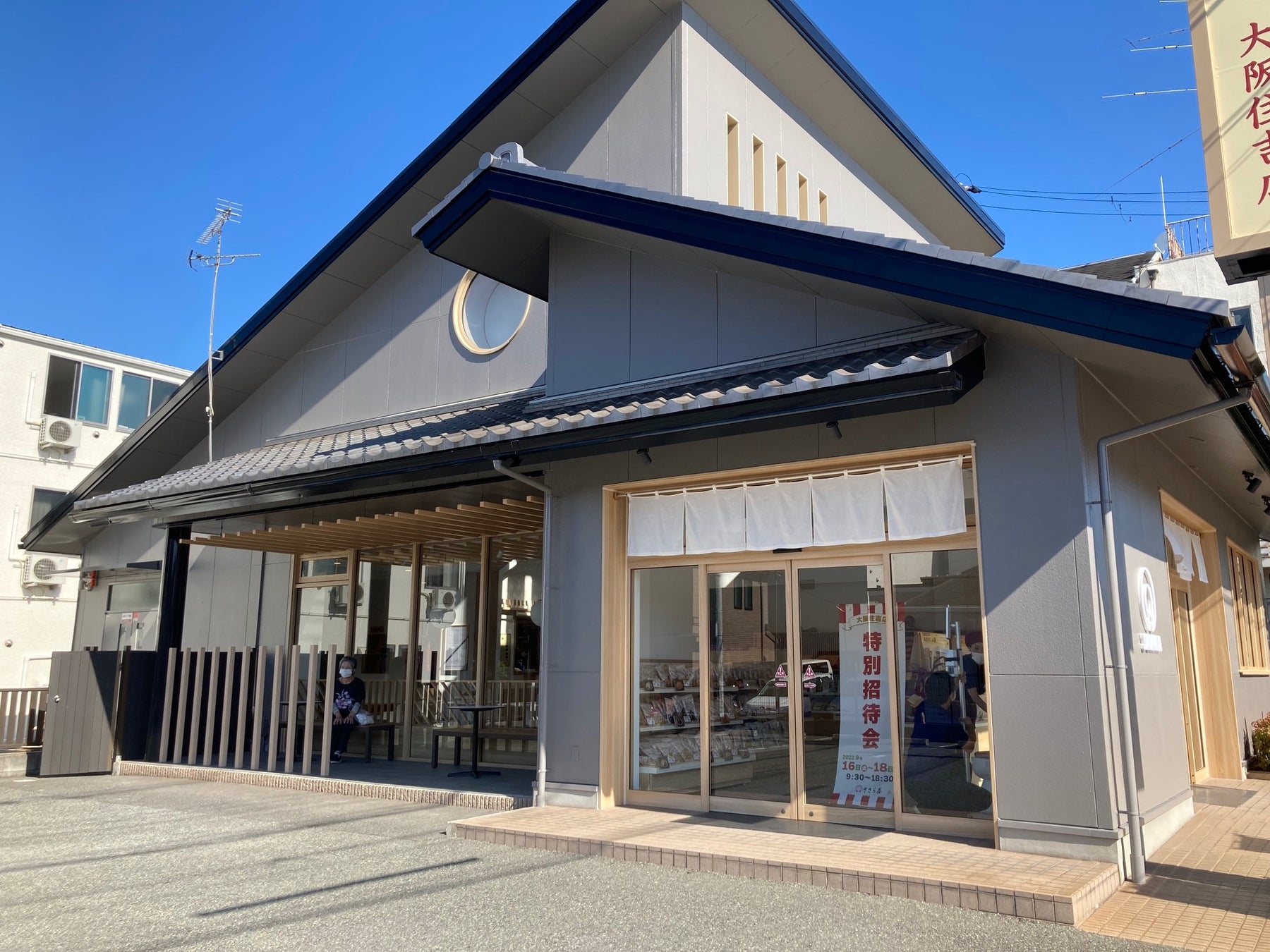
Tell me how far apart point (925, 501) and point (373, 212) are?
900 cm

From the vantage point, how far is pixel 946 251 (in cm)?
644

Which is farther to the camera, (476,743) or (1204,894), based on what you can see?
(476,743)

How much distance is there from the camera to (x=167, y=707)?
12.2 m

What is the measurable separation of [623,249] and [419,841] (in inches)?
220

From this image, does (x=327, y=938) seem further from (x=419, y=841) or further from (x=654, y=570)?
(x=654, y=570)

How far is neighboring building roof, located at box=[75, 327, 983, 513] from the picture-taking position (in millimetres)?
6402

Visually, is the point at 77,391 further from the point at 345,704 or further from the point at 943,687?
the point at 943,687

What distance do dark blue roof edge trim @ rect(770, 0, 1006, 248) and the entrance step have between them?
13.1 m

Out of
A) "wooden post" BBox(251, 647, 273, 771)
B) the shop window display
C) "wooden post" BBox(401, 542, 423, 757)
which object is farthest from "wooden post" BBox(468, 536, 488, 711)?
the shop window display

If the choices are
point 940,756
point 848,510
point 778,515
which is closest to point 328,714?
point 778,515

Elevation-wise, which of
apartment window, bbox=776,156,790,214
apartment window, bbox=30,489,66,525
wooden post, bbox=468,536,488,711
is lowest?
wooden post, bbox=468,536,488,711

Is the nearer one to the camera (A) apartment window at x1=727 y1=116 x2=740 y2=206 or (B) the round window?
(A) apartment window at x1=727 y1=116 x2=740 y2=206

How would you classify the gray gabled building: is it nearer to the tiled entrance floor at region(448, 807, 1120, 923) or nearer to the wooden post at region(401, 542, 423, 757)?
the wooden post at region(401, 542, 423, 757)

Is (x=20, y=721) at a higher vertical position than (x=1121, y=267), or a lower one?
lower
